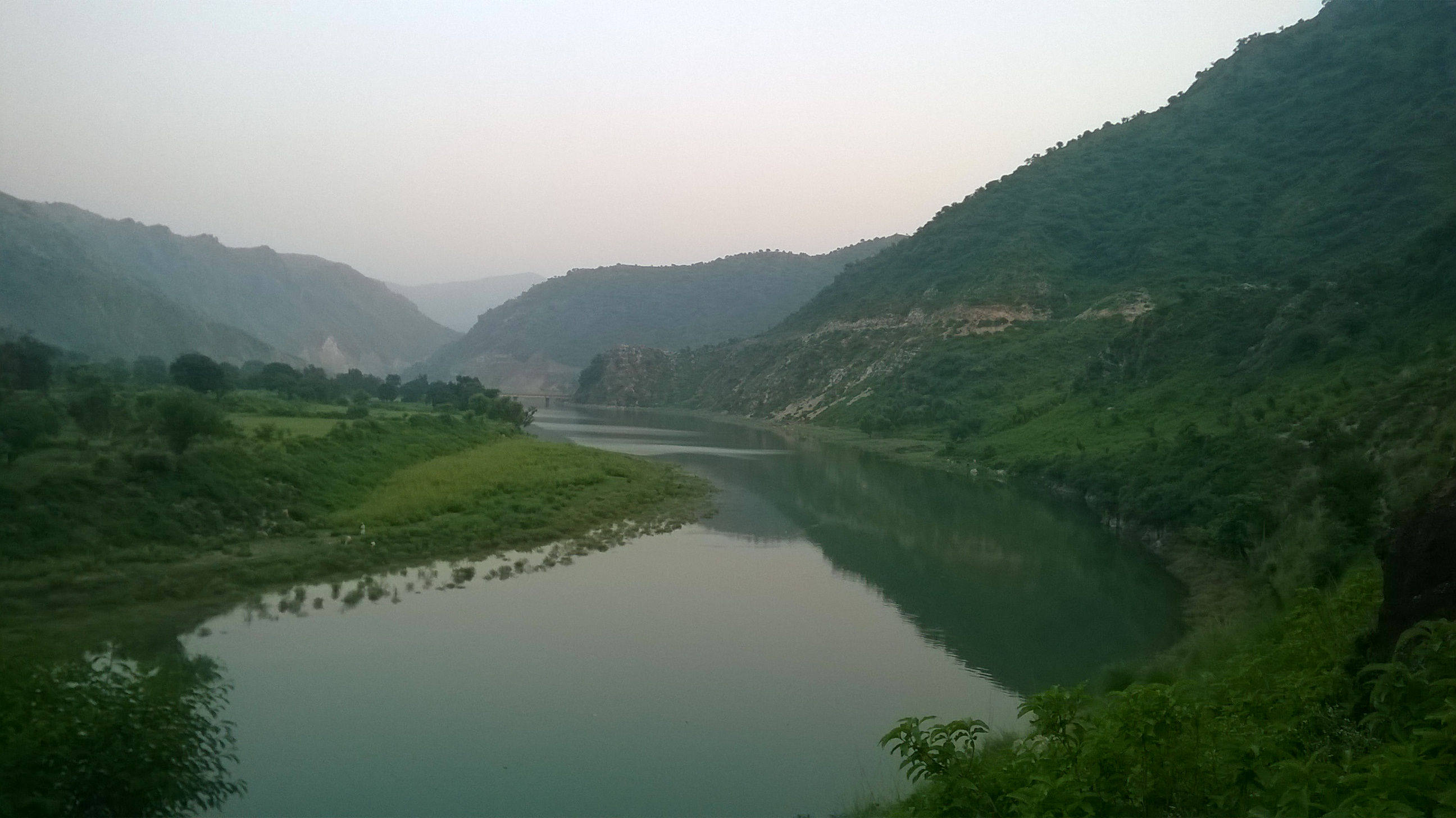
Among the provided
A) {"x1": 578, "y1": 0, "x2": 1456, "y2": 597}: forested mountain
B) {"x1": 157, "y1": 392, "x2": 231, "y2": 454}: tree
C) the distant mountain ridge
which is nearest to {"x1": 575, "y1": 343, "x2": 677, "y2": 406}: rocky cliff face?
{"x1": 578, "y1": 0, "x2": 1456, "y2": 597}: forested mountain

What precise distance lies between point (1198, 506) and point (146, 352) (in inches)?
3767

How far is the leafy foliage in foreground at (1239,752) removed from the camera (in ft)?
13.8

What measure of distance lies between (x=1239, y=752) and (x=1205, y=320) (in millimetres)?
41894

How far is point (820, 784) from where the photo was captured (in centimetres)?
1047

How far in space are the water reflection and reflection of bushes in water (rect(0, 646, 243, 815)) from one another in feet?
36.3

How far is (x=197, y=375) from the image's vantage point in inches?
1845

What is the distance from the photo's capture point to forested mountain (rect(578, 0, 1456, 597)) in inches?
846

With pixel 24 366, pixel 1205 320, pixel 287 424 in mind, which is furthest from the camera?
pixel 1205 320

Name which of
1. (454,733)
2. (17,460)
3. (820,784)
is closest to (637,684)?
(454,733)

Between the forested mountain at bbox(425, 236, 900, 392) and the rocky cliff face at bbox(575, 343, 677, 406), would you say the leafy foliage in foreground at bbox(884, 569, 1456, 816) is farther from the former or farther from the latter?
the forested mountain at bbox(425, 236, 900, 392)

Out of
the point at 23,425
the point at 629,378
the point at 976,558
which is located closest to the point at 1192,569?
the point at 976,558

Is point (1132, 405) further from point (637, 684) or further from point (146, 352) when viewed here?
point (146, 352)

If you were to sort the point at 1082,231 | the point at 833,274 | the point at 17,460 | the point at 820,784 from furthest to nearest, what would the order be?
the point at 833,274, the point at 1082,231, the point at 17,460, the point at 820,784

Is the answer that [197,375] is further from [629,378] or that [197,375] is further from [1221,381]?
[629,378]
